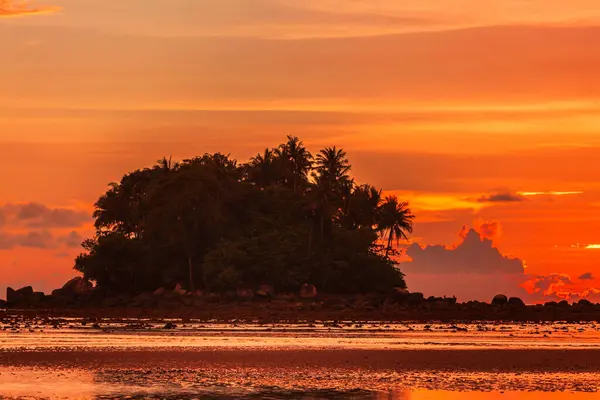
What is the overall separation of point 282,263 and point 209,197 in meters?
11.6

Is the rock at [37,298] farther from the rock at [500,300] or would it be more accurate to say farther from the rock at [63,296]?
the rock at [500,300]

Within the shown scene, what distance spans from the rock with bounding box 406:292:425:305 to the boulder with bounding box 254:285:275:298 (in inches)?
673

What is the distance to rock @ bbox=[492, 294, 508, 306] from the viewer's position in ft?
439

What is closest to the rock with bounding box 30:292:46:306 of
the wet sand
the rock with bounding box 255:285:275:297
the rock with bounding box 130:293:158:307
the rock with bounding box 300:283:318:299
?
the rock with bounding box 130:293:158:307

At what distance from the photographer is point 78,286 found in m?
132

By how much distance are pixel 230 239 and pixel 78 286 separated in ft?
70.7


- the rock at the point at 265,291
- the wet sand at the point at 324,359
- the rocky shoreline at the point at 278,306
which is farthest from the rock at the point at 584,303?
the wet sand at the point at 324,359

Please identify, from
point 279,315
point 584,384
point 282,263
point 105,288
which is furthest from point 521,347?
point 105,288

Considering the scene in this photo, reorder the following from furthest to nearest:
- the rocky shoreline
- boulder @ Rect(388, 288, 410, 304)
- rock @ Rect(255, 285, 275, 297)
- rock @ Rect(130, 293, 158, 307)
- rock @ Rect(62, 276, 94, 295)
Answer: rock @ Rect(62, 276, 94, 295)
boulder @ Rect(388, 288, 410, 304)
rock @ Rect(255, 285, 275, 297)
rock @ Rect(130, 293, 158, 307)
the rocky shoreline

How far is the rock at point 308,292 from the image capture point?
121625 millimetres

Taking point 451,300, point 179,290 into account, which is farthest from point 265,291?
point 451,300

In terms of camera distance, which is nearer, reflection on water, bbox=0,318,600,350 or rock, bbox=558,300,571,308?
reflection on water, bbox=0,318,600,350

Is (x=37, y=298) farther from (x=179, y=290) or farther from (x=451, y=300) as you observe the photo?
(x=451, y=300)

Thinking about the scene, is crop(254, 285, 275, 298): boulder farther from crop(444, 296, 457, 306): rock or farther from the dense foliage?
crop(444, 296, 457, 306): rock
